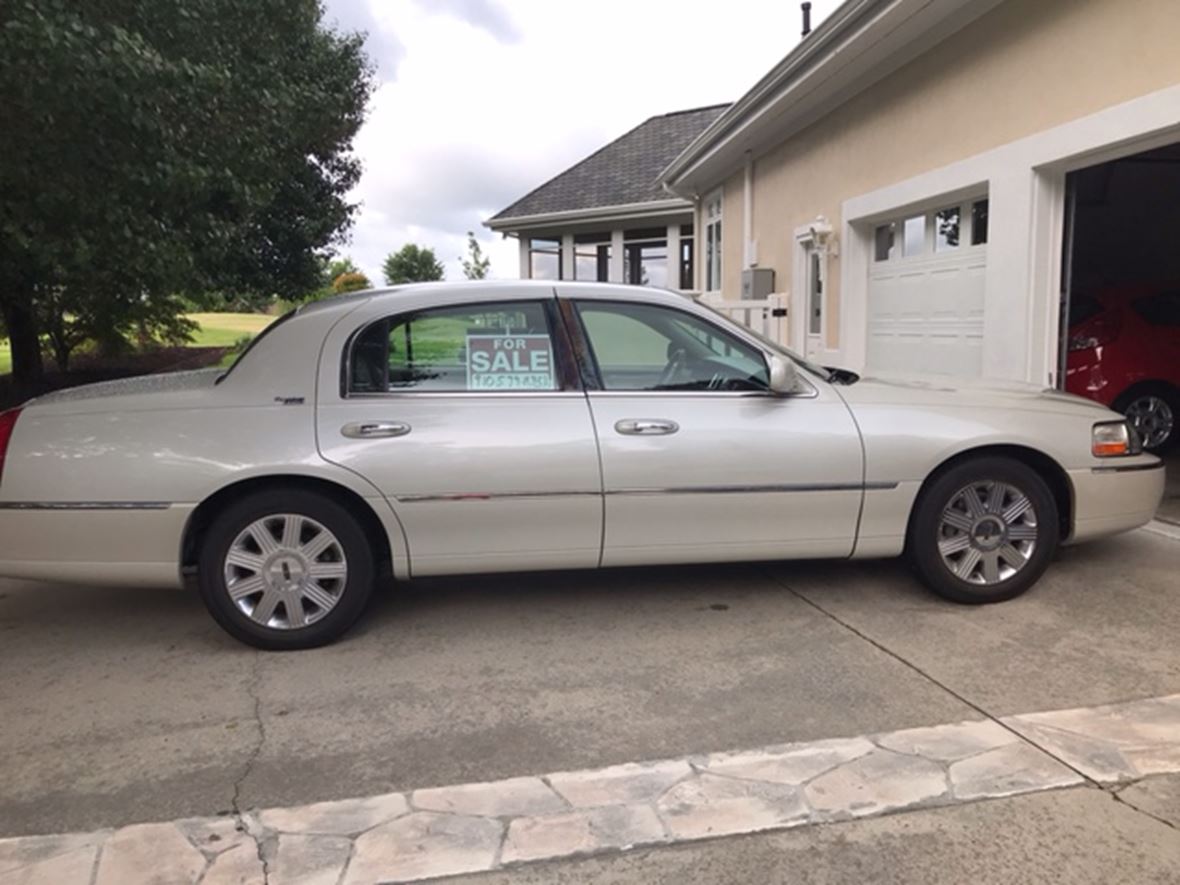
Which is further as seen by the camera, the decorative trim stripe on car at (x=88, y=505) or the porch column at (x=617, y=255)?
the porch column at (x=617, y=255)

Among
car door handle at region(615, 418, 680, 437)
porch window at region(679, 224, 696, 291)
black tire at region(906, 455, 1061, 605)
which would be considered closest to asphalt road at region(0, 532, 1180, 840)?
black tire at region(906, 455, 1061, 605)

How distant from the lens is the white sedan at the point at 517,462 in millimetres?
3896

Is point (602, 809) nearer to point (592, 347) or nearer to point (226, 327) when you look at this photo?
point (592, 347)

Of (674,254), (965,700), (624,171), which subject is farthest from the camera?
(624,171)

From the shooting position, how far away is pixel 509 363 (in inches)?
168

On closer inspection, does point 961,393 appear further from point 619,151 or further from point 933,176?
point 619,151

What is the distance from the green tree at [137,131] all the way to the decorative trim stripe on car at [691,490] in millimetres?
3187

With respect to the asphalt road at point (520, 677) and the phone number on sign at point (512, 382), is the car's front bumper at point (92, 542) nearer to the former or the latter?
the asphalt road at point (520, 677)

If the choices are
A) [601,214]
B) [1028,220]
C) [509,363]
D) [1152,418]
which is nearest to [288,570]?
[509,363]

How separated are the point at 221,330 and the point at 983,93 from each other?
33.5m

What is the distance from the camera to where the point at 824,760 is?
3012 millimetres

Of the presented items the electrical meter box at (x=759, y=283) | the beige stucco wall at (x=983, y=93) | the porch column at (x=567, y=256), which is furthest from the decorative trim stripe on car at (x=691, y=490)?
the porch column at (x=567, y=256)

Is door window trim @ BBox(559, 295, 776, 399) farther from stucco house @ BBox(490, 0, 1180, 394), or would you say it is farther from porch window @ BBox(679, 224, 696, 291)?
porch window @ BBox(679, 224, 696, 291)

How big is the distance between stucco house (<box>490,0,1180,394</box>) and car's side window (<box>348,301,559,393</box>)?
3546mm
